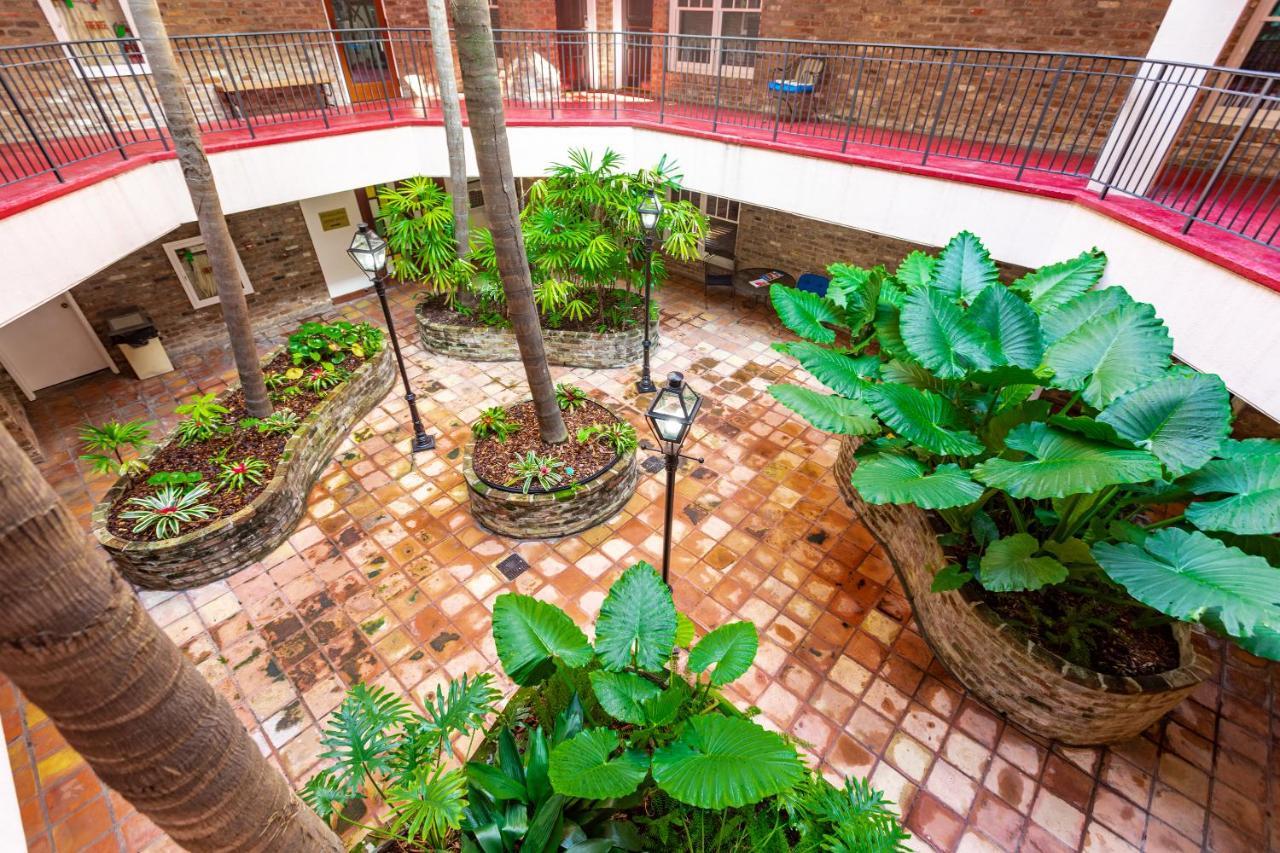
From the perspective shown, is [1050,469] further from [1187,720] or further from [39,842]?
[39,842]

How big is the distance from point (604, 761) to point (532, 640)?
72 cm

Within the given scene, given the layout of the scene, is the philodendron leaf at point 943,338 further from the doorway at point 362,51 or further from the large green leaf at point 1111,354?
the doorway at point 362,51

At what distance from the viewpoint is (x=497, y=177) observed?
3979 millimetres

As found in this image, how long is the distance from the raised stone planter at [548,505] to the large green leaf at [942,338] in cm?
262

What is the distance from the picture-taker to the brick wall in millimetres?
7203

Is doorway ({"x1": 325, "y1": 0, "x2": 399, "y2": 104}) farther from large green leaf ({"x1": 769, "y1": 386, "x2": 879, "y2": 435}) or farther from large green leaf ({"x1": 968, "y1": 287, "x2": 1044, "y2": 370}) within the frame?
large green leaf ({"x1": 968, "y1": 287, "x2": 1044, "y2": 370})

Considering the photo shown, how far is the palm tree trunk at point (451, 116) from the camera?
623 centimetres

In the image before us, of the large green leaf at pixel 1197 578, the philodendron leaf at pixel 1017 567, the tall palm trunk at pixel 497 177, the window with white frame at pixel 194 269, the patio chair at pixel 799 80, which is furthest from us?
the patio chair at pixel 799 80

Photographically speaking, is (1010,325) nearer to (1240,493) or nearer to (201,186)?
(1240,493)

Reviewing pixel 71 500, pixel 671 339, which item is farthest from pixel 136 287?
pixel 671 339

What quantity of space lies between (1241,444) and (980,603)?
5.89ft

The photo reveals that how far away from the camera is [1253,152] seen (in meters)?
5.49

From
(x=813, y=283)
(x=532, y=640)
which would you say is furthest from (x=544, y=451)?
(x=813, y=283)

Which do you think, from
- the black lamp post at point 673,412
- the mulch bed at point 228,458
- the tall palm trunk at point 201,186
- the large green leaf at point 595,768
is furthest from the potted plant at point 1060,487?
the tall palm trunk at point 201,186
